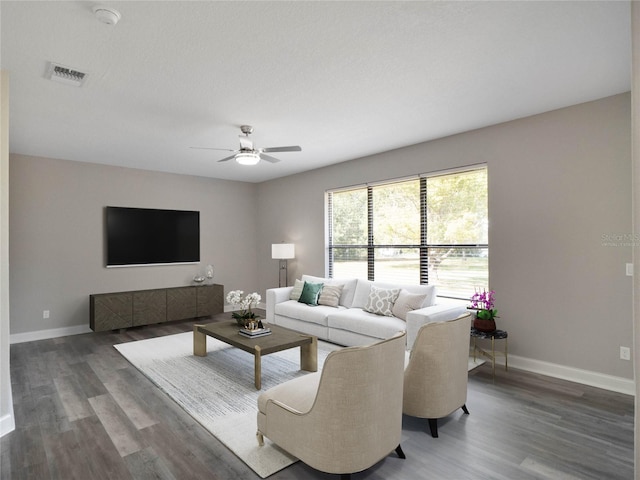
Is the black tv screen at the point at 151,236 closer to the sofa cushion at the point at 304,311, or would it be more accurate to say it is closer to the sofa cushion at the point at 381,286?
the sofa cushion at the point at 304,311

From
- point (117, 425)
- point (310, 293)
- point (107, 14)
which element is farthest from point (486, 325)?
point (107, 14)

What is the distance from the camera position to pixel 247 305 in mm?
4086

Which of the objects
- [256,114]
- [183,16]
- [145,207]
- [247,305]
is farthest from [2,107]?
[145,207]

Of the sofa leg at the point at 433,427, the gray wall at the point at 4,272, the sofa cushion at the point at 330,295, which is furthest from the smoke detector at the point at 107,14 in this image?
the sofa cushion at the point at 330,295

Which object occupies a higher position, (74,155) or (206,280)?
(74,155)

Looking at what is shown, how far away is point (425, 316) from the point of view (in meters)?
3.69

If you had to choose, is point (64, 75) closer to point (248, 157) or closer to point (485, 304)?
point (248, 157)

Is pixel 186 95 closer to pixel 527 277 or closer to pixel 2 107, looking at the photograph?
pixel 2 107

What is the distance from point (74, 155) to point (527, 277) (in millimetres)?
6307

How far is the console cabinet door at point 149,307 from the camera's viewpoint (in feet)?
18.2

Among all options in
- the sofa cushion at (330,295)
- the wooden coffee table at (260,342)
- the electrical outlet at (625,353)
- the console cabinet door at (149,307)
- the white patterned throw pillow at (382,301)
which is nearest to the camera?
the electrical outlet at (625,353)

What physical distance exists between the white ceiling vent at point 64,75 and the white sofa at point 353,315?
364cm

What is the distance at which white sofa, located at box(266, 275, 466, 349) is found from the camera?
3914mm

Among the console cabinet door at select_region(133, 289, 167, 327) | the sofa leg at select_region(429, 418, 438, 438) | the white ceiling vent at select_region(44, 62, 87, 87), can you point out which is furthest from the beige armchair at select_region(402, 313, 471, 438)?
the console cabinet door at select_region(133, 289, 167, 327)
